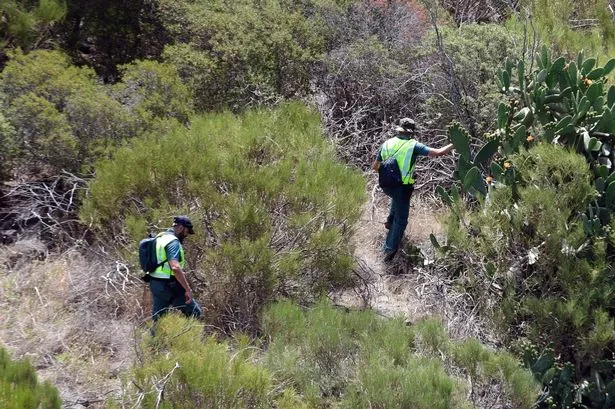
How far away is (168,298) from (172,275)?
22cm

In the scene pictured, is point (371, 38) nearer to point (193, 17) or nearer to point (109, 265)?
point (193, 17)

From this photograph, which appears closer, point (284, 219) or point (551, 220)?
point (551, 220)

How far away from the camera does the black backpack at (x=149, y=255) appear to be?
7.35 m

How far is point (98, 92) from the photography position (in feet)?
32.6

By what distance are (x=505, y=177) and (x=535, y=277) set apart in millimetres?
956

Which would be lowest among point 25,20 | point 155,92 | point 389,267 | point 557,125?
point 389,267

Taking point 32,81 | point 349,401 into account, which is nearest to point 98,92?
point 32,81

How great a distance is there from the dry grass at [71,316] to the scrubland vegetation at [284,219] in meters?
0.03

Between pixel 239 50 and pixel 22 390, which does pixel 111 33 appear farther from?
pixel 22 390

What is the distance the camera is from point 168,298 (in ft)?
24.7

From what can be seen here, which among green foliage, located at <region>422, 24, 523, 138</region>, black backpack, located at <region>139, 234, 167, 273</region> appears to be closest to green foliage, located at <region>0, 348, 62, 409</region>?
black backpack, located at <region>139, 234, 167, 273</region>

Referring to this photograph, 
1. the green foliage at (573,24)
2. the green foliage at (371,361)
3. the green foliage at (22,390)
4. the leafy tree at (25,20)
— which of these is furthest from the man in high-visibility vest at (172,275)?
the green foliage at (573,24)

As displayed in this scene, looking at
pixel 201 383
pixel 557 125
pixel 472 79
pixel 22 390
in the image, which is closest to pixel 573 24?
pixel 472 79

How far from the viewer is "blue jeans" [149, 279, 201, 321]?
293 inches
